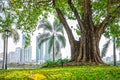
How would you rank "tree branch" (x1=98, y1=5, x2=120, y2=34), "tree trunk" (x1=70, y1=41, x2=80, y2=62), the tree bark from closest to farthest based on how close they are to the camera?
the tree bark
"tree branch" (x1=98, y1=5, x2=120, y2=34)
"tree trunk" (x1=70, y1=41, x2=80, y2=62)

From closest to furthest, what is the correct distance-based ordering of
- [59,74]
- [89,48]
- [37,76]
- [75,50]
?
[37,76], [59,74], [89,48], [75,50]

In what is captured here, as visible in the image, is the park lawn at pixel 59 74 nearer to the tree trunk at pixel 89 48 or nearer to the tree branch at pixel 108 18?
the tree trunk at pixel 89 48

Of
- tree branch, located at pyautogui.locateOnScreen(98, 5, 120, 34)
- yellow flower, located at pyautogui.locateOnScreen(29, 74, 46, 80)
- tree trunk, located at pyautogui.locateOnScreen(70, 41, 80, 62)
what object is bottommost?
yellow flower, located at pyautogui.locateOnScreen(29, 74, 46, 80)

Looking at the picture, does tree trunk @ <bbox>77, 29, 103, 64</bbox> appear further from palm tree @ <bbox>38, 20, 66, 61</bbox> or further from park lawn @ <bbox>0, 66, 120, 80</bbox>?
palm tree @ <bbox>38, 20, 66, 61</bbox>

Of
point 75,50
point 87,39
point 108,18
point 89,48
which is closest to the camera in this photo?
point 89,48

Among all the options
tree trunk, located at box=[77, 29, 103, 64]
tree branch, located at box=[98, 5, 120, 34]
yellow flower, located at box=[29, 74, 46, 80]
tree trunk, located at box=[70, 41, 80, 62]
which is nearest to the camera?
yellow flower, located at box=[29, 74, 46, 80]

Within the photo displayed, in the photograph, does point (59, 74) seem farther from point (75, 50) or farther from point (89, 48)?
point (75, 50)

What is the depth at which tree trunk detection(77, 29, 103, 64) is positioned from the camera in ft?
77.9

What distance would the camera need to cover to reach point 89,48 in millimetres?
23953

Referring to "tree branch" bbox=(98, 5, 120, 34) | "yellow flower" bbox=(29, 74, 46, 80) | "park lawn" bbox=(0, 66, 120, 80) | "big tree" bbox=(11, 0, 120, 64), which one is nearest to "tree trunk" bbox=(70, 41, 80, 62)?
"big tree" bbox=(11, 0, 120, 64)

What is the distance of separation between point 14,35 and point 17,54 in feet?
434

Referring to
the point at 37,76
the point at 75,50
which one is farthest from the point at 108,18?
the point at 37,76

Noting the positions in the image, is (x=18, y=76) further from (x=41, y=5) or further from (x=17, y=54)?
(x=17, y=54)

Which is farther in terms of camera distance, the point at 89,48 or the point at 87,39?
the point at 87,39
